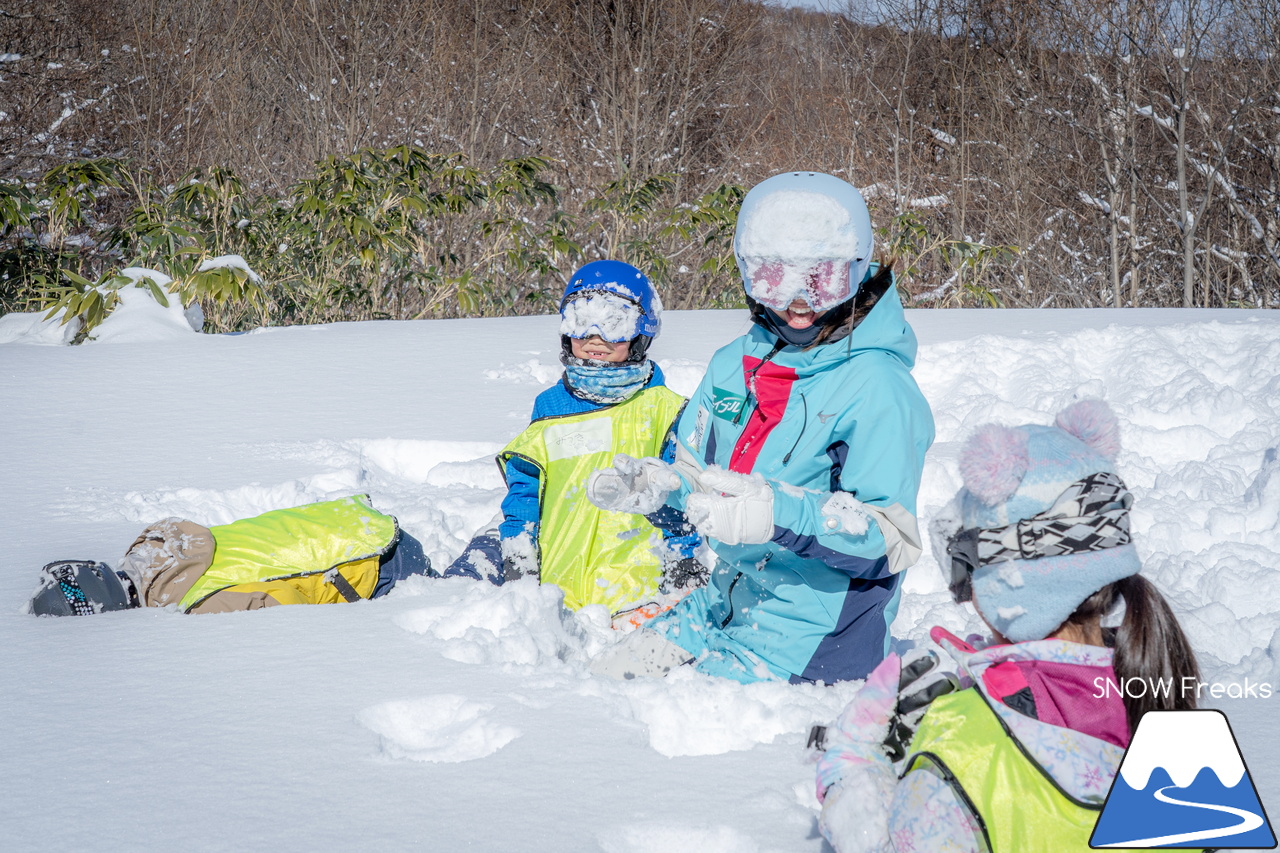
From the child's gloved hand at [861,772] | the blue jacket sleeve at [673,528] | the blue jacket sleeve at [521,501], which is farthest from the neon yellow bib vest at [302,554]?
the child's gloved hand at [861,772]

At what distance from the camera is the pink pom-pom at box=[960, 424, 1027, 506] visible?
1187mm

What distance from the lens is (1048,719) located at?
3.60 ft

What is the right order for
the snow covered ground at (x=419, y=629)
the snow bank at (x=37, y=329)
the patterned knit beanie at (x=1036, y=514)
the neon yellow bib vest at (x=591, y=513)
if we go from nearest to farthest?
the patterned knit beanie at (x=1036, y=514)
the snow covered ground at (x=419, y=629)
the neon yellow bib vest at (x=591, y=513)
the snow bank at (x=37, y=329)

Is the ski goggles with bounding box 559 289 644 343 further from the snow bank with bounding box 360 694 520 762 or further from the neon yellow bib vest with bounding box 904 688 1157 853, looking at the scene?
the neon yellow bib vest with bounding box 904 688 1157 853

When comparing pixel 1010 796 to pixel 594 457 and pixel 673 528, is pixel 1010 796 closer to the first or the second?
pixel 673 528

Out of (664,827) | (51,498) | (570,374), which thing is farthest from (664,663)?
(51,498)

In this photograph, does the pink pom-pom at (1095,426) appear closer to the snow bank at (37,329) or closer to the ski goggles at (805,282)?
the ski goggles at (805,282)

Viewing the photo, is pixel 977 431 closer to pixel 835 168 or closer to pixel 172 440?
pixel 172 440

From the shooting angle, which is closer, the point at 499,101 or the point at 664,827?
the point at 664,827

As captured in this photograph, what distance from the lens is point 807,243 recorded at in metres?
1.84

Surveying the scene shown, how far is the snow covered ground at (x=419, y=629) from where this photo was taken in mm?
1404

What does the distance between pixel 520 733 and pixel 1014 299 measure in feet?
36.6

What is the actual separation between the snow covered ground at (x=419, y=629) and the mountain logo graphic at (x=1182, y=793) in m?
0.41

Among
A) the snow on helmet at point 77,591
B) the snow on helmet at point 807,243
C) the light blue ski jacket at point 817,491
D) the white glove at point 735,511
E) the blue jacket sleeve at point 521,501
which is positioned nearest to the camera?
the white glove at point 735,511
